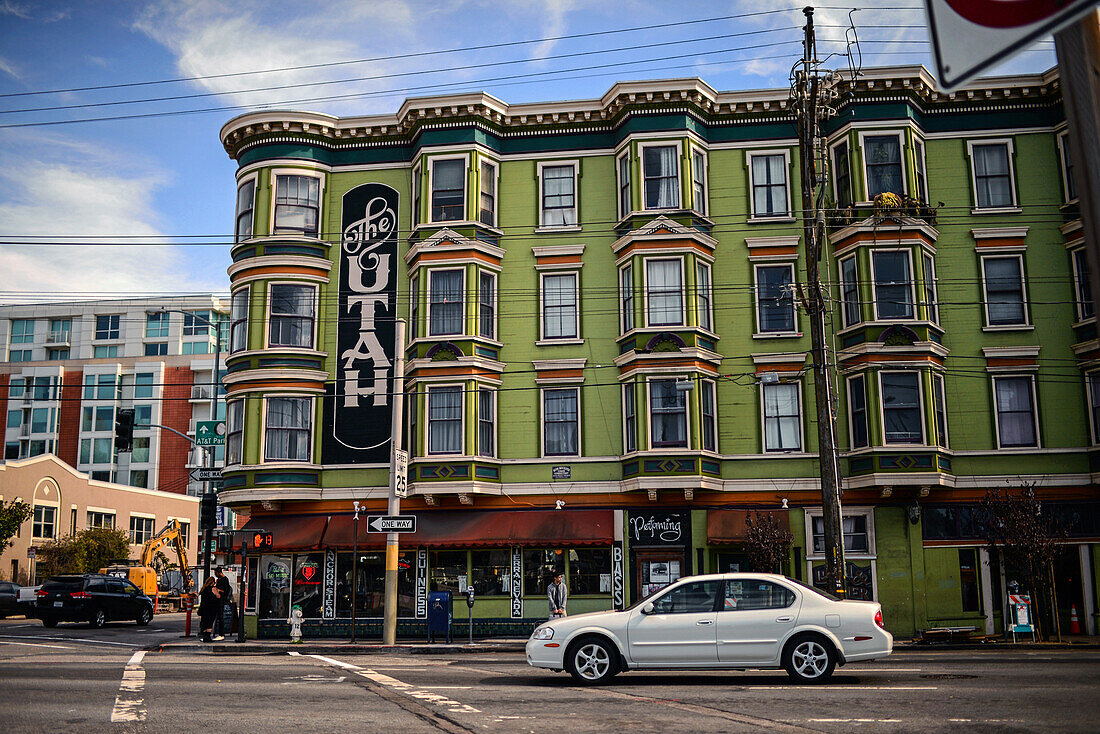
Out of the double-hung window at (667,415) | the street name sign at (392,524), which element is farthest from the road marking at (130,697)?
the double-hung window at (667,415)

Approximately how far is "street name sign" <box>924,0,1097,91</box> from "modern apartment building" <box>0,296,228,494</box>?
84.8m

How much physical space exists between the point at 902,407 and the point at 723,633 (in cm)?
1620

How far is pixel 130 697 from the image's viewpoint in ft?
40.2

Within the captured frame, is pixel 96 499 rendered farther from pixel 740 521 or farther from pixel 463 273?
pixel 740 521

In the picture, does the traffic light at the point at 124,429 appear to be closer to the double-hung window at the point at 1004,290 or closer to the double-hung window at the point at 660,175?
the double-hung window at the point at 660,175

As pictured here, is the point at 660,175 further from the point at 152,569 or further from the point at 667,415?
the point at 152,569

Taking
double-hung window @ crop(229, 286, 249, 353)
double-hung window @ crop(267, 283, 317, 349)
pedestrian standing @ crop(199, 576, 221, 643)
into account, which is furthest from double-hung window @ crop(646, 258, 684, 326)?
pedestrian standing @ crop(199, 576, 221, 643)

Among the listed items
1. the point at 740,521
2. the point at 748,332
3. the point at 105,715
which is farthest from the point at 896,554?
the point at 105,715

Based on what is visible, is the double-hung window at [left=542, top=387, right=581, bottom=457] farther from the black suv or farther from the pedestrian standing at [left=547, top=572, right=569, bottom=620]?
the black suv

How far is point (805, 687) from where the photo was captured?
43.7 feet

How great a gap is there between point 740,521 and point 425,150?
1478 centimetres

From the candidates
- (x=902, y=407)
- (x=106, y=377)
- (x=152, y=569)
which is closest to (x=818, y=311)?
(x=902, y=407)

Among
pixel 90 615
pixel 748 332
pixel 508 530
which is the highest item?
pixel 748 332

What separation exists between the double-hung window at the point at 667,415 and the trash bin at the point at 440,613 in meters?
7.40
